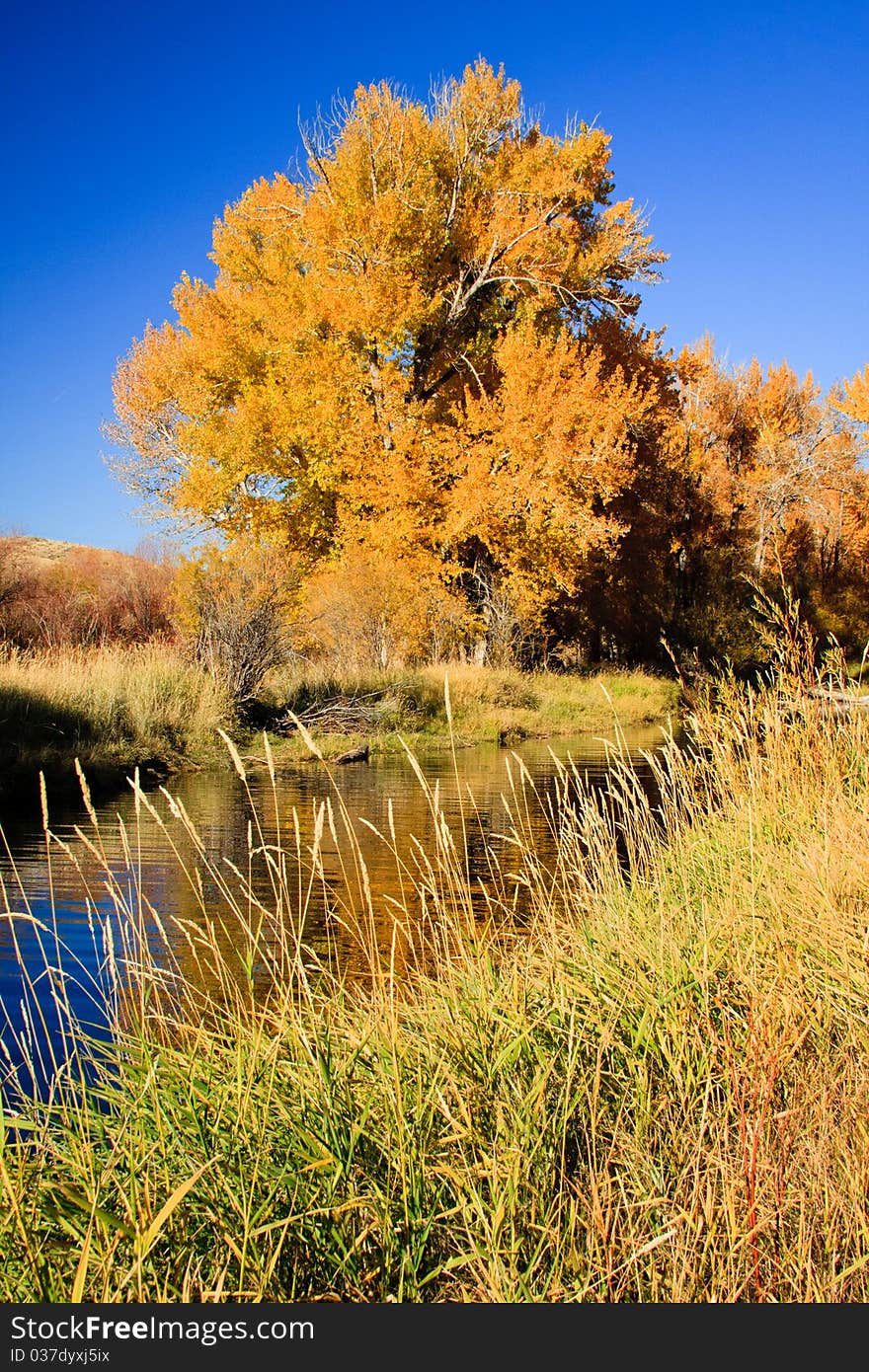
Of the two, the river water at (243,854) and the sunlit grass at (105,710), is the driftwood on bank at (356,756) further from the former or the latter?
the sunlit grass at (105,710)

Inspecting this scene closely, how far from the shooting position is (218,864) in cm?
880

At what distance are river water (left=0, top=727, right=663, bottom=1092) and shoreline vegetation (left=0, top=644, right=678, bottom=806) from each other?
1.81 feet

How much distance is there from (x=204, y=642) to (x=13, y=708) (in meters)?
4.49

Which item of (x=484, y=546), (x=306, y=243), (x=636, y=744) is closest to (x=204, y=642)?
(x=636, y=744)

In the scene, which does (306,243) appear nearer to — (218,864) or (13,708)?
(13,708)

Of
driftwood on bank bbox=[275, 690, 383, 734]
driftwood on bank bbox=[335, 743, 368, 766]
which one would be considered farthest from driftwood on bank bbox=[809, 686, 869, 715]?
driftwood on bank bbox=[275, 690, 383, 734]

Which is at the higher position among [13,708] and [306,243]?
[306,243]

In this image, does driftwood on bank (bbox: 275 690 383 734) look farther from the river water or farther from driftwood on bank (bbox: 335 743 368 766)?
the river water

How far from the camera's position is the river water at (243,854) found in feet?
11.9

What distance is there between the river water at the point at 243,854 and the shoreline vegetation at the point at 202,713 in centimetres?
55

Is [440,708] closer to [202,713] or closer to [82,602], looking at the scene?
[202,713]

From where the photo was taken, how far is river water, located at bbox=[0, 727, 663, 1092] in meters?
3.64

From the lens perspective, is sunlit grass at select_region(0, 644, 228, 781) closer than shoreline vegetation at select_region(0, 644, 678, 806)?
Yes

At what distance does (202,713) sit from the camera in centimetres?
1538
